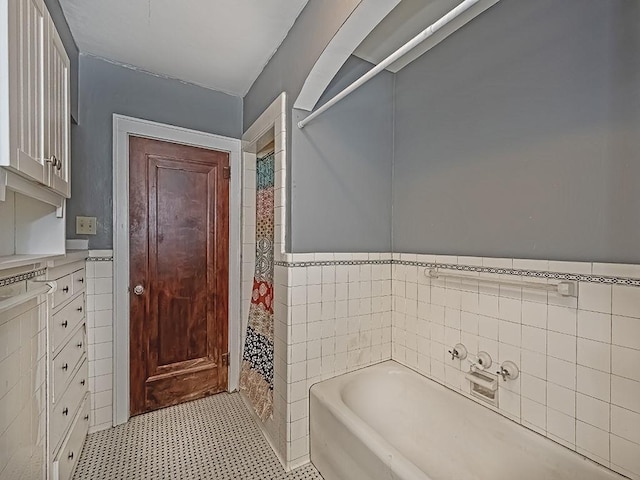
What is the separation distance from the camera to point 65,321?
1.60 metres

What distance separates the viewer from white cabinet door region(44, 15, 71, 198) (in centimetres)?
128

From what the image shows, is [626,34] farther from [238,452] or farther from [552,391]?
[238,452]

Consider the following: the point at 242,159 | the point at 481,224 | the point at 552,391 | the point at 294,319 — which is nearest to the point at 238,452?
the point at 294,319

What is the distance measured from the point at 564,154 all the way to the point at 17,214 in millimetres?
2526

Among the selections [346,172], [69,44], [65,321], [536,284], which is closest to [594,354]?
[536,284]

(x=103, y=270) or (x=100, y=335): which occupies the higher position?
(x=103, y=270)

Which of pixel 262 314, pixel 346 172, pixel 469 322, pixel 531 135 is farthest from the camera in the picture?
pixel 262 314

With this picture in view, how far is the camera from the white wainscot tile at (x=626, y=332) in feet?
3.69

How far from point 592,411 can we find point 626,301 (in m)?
0.46

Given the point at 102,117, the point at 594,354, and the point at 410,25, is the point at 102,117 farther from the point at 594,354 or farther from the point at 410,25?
the point at 594,354

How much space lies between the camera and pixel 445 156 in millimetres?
1872

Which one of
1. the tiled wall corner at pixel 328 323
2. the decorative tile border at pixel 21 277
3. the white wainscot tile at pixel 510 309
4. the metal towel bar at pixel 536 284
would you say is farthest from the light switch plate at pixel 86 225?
the white wainscot tile at pixel 510 309

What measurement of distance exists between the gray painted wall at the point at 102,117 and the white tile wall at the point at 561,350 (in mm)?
2219

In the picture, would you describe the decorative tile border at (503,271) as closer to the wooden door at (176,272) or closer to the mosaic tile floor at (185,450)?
the wooden door at (176,272)
